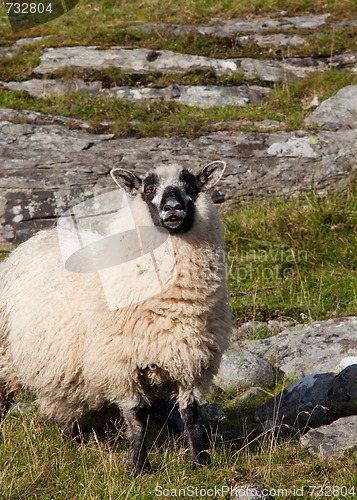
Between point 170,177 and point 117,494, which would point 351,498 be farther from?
point 170,177

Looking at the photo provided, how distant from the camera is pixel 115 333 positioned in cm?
420

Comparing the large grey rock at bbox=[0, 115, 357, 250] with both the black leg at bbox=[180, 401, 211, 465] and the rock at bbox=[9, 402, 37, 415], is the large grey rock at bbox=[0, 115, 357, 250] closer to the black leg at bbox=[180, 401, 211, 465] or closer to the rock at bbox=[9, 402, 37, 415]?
the rock at bbox=[9, 402, 37, 415]

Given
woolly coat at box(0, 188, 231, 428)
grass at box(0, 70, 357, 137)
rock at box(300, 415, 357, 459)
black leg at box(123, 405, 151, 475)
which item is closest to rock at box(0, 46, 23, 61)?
grass at box(0, 70, 357, 137)

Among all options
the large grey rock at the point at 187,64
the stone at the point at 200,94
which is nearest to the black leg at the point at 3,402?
the stone at the point at 200,94

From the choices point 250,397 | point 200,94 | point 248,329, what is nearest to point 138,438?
point 250,397

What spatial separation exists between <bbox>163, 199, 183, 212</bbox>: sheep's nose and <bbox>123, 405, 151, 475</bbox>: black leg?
5.15ft

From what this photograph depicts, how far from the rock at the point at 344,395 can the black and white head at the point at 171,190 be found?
1923 millimetres

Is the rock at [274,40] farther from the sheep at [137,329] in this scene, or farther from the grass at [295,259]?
the sheep at [137,329]

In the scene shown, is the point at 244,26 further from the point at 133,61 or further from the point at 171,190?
the point at 171,190

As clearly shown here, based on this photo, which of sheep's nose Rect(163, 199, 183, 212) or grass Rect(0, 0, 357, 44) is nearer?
sheep's nose Rect(163, 199, 183, 212)

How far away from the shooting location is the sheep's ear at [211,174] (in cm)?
475

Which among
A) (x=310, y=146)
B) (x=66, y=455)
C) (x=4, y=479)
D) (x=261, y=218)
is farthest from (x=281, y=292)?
(x=4, y=479)

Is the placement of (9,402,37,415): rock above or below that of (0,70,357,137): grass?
below

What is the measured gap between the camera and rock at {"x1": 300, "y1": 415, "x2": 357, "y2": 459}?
414 centimetres
